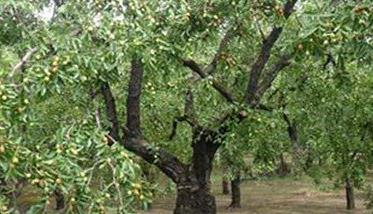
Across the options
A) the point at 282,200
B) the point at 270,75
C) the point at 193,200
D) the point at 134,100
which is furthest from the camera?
the point at 282,200

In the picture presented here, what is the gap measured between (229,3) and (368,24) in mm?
3236

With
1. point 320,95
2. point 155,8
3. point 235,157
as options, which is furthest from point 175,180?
point 235,157

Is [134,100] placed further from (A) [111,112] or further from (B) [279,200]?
(B) [279,200]

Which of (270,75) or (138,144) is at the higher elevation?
(270,75)

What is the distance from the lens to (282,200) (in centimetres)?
3566

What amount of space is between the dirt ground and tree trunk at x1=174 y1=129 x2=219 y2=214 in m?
16.2

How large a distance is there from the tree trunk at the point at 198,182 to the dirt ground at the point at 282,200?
16.2 m

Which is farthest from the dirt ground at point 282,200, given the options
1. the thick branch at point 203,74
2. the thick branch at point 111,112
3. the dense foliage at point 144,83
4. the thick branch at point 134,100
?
the thick branch at point 111,112

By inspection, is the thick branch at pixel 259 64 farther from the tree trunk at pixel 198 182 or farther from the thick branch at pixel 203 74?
the tree trunk at pixel 198 182

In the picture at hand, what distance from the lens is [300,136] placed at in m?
20.8

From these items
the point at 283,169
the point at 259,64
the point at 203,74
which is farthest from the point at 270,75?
the point at 283,169

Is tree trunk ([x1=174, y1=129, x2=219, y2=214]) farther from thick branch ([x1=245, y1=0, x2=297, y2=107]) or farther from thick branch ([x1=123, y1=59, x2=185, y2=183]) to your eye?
thick branch ([x1=245, y1=0, x2=297, y2=107])

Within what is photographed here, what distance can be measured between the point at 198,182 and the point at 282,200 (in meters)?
→ 22.9

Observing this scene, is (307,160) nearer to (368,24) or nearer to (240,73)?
(240,73)
